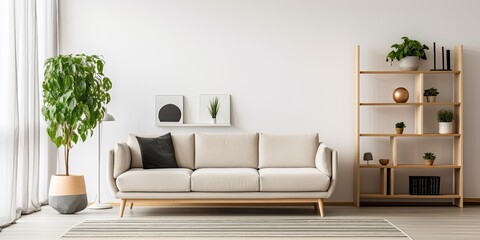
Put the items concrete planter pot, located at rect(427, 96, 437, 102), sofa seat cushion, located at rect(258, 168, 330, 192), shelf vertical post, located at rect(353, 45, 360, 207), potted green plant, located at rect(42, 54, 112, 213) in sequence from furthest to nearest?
concrete planter pot, located at rect(427, 96, 437, 102) → shelf vertical post, located at rect(353, 45, 360, 207) → potted green plant, located at rect(42, 54, 112, 213) → sofa seat cushion, located at rect(258, 168, 330, 192)

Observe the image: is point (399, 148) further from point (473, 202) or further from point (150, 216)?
point (150, 216)

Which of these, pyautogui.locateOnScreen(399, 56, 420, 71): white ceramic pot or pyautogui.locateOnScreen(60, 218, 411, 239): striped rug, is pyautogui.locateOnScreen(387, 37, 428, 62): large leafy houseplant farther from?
pyautogui.locateOnScreen(60, 218, 411, 239): striped rug

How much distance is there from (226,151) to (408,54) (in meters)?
2.31

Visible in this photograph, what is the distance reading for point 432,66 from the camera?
6.98m

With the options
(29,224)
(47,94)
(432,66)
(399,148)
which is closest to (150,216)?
(29,224)

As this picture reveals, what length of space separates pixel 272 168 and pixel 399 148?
1650mm

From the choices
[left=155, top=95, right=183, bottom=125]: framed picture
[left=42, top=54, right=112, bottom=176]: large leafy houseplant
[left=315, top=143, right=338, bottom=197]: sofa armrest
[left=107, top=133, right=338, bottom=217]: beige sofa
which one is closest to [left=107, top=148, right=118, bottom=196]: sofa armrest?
[left=107, top=133, right=338, bottom=217]: beige sofa

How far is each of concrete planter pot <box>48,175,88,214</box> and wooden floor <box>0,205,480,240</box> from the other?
8 cm

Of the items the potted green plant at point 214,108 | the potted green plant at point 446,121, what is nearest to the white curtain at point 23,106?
the potted green plant at point 214,108

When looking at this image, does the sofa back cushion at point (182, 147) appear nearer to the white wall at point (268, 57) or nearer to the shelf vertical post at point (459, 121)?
the white wall at point (268, 57)

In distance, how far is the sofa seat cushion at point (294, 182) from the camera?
586cm

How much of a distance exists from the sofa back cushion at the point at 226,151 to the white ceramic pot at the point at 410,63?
1876 mm

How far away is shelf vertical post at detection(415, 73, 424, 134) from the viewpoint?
6.72m

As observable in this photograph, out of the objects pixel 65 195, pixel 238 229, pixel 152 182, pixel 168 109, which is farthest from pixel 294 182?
pixel 65 195
